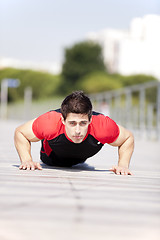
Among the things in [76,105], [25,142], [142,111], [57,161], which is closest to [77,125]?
[76,105]

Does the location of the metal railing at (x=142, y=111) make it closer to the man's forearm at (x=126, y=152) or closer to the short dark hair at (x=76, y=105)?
the man's forearm at (x=126, y=152)

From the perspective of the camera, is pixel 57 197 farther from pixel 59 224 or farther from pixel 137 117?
pixel 137 117

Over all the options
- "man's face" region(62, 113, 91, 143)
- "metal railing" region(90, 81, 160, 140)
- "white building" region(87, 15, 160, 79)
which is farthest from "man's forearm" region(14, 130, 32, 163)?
"white building" region(87, 15, 160, 79)

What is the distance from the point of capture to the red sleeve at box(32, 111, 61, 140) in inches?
148

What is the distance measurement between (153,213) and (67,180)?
3.89 feet

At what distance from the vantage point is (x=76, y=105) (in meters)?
3.51

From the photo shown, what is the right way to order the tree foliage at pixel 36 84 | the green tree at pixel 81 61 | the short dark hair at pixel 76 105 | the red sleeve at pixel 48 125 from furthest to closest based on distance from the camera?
the tree foliage at pixel 36 84 < the green tree at pixel 81 61 < the red sleeve at pixel 48 125 < the short dark hair at pixel 76 105

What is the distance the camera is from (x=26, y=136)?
3990mm

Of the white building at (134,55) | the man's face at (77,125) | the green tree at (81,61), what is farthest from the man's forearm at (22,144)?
the white building at (134,55)

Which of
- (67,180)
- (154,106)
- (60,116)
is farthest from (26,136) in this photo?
(154,106)

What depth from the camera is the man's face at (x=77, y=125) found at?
11.5 ft

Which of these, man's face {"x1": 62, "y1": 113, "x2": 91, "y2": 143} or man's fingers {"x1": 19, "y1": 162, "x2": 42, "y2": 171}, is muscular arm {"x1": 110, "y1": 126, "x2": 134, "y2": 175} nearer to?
man's face {"x1": 62, "y1": 113, "x2": 91, "y2": 143}

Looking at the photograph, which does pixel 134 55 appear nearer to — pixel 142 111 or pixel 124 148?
pixel 142 111

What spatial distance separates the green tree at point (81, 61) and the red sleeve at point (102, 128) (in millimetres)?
58730
